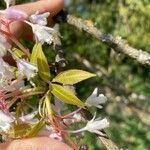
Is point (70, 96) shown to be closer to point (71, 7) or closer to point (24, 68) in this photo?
point (24, 68)

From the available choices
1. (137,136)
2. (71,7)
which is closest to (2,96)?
(137,136)

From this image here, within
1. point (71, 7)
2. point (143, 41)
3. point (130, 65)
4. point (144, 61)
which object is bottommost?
point (130, 65)

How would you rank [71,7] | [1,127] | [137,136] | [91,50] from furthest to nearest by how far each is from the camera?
[91,50]
[71,7]
[137,136]
[1,127]

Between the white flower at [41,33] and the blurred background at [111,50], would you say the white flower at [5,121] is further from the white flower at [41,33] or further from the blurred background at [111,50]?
the blurred background at [111,50]

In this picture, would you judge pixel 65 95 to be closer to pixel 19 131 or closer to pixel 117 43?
pixel 19 131

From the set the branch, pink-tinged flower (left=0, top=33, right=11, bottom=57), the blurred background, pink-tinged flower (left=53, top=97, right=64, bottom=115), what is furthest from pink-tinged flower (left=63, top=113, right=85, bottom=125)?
the blurred background
